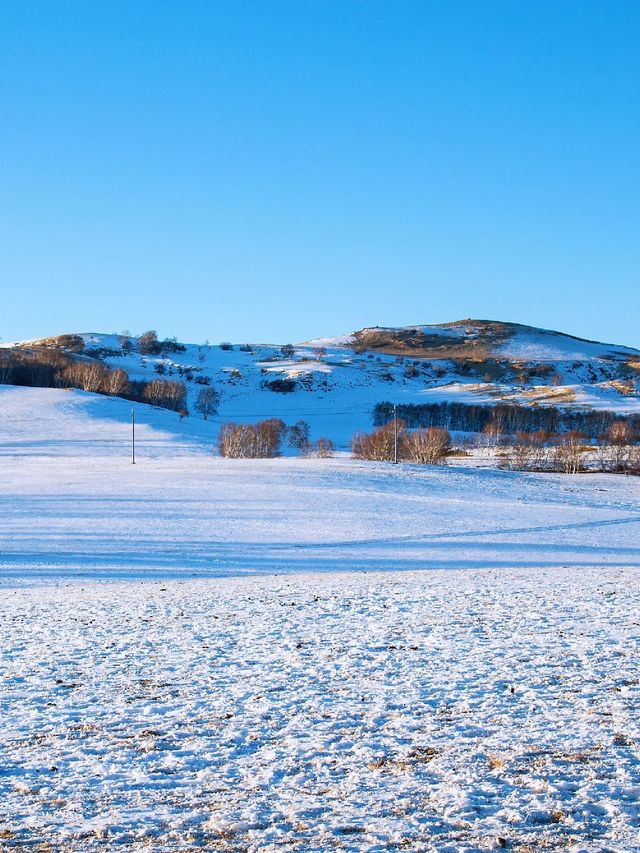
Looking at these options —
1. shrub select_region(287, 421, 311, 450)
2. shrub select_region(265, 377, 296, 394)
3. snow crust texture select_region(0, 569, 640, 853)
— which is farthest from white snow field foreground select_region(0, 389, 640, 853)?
shrub select_region(265, 377, 296, 394)

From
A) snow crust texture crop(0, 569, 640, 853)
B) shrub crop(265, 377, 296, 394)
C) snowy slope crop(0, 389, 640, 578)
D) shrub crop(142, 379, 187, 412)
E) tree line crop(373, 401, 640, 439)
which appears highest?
shrub crop(265, 377, 296, 394)

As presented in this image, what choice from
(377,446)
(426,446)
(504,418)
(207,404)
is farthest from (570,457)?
(207,404)

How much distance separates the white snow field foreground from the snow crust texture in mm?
27

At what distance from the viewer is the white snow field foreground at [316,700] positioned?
5445mm

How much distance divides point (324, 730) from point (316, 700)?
994 mm

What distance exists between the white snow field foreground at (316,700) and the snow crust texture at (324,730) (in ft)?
0.09

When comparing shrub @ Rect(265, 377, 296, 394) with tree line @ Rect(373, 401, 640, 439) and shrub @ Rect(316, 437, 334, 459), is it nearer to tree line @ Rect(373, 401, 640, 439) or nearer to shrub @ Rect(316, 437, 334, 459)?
tree line @ Rect(373, 401, 640, 439)

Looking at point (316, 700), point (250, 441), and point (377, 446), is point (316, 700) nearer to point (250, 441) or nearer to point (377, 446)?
point (377, 446)

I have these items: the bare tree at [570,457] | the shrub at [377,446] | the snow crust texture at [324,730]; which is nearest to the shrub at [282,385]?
the shrub at [377,446]

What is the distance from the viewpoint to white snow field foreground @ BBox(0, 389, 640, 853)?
5445mm

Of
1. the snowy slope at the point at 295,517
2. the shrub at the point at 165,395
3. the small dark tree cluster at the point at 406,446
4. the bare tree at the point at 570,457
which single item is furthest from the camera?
the shrub at the point at 165,395

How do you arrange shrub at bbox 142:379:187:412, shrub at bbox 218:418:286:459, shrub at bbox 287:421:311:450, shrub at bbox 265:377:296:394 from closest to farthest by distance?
shrub at bbox 218:418:286:459 → shrub at bbox 287:421:311:450 → shrub at bbox 142:379:187:412 → shrub at bbox 265:377:296:394

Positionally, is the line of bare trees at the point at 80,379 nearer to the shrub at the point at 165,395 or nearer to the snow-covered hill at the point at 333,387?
the shrub at the point at 165,395

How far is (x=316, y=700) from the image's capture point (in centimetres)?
845
